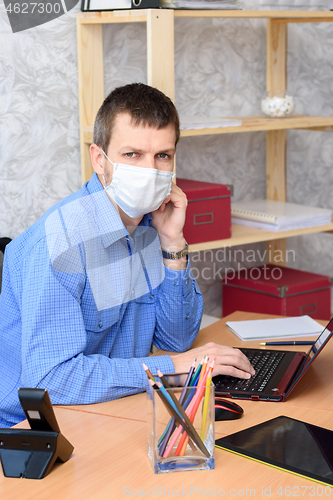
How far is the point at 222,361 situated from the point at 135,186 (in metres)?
0.45

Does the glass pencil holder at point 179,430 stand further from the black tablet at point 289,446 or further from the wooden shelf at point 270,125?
the wooden shelf at point 270,125

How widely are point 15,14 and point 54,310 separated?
1252 millimetres

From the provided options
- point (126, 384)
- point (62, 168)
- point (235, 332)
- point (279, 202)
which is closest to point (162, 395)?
point (126, 384)

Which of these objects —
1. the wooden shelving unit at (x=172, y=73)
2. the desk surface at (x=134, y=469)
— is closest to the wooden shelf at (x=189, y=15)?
the wooden shelving unit at (x=172, y=73)

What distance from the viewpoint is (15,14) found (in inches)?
78.9

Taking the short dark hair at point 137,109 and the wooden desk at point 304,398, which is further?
the short dark hair at point 137,109

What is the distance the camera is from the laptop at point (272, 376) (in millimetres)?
1185

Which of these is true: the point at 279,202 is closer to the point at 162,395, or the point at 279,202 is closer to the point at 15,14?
the point at 15,14

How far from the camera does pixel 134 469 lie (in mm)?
932

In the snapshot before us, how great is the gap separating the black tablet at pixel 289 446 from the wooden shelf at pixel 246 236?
113cm

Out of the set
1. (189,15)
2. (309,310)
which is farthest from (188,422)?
(309,310)

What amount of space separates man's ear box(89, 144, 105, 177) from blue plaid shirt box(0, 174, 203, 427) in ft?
0.18

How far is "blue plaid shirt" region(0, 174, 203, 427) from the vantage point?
116 centimetres

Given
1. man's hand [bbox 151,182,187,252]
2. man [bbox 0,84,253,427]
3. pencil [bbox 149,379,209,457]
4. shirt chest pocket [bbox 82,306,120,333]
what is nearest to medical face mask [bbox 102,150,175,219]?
man [bbox 0,84,253,427]
